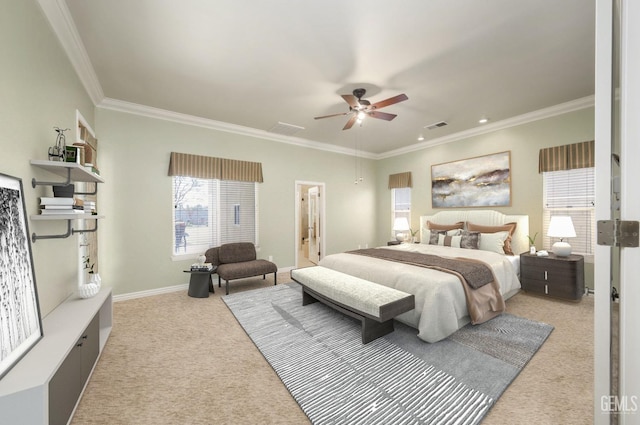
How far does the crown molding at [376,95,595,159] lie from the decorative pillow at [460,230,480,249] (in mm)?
2019

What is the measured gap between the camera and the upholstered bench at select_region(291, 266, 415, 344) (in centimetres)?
244

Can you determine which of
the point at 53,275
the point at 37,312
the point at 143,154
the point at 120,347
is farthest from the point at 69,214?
the point at 143,154

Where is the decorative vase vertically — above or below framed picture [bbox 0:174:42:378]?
below

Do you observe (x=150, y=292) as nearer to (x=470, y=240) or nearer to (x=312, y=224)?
(x=312, y=224)

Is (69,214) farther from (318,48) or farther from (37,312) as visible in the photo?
(318,48)

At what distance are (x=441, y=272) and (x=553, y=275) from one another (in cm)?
207

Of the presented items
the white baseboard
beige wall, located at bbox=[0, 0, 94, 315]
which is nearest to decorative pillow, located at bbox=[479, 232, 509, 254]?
the white baseboard

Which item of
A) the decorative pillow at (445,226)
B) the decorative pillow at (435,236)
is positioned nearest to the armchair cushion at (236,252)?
the decorative pillow at (435,236)

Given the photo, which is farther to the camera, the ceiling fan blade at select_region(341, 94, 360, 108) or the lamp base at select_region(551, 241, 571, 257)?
the lamp base at select_region(551, 241, 571, 257)

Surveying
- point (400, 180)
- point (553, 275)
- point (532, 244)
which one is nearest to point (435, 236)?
point (532, 244)

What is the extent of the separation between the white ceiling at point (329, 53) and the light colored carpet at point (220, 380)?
290 centimetres

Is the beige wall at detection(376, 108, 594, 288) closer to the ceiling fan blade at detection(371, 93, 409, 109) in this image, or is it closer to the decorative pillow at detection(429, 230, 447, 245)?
the decorative pillow at detection(429, 230, 447, 245)

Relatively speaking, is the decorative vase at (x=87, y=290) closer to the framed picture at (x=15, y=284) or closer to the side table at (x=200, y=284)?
the framed picture at (x=15, y=284)

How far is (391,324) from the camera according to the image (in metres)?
2.77
